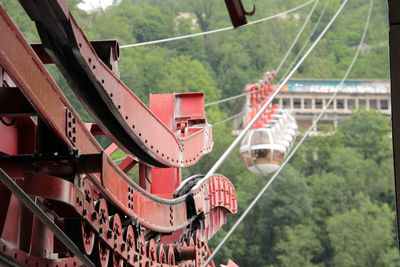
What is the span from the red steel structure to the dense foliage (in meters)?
36.2

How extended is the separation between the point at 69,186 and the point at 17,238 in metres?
0.83

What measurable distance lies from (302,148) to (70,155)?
226 feet

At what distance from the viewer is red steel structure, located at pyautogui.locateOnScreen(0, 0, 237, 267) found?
4270mm

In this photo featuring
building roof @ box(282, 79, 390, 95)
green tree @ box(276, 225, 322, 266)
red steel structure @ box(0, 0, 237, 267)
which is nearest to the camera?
red steel structure @ box(0, 0, 237, 267)

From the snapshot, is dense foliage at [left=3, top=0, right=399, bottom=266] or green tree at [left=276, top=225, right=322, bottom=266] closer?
green tree at [left=276, top=225, right=322, bottom=266]

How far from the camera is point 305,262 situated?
5834 centimetres

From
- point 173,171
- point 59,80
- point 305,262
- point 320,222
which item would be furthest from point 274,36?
point 173,171

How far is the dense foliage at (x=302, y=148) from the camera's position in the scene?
58781 mm

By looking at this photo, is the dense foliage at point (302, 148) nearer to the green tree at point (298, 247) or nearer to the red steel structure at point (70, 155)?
the green tree at point (298, 247)

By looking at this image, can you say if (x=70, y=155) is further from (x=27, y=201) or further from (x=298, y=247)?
(x=298, y=247)

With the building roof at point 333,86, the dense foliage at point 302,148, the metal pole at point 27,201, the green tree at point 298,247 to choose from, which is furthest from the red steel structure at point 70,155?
the building roof at point 333,86

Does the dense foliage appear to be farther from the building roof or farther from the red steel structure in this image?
the red steel structure

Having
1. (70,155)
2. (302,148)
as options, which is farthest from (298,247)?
(70,155)

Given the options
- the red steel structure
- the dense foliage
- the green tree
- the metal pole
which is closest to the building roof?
the dense foliage
